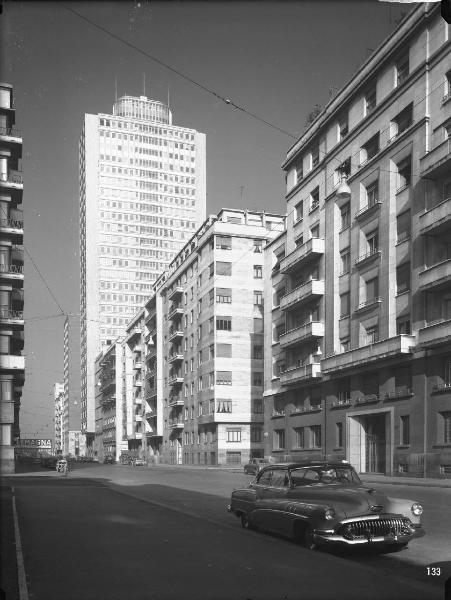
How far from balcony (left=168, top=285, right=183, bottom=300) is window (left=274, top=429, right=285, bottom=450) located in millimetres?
35193

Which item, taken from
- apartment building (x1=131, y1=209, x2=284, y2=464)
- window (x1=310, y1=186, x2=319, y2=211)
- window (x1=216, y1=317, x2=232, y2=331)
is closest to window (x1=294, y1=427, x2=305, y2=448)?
window (x1=310, y1=186, x2=319, y2=211)

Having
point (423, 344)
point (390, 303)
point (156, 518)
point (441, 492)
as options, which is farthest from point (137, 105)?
point (390, 303)

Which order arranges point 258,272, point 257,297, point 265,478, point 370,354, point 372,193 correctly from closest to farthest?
point 265,478 < point 370,354 < point 372,193 < point 257,297 < point 258,272

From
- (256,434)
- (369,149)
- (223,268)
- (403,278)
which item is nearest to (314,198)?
(369,149)

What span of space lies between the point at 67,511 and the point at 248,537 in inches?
281

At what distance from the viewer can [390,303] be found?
38.1 m

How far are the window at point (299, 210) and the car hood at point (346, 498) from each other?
4176cm

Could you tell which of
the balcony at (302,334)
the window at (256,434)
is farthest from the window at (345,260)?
the window at (256,434)

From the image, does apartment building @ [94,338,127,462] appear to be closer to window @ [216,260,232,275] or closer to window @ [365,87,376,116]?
window @ [216,260,232,275]

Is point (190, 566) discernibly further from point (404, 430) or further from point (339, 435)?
point (339, 435)

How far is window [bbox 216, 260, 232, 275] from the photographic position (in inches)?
2936

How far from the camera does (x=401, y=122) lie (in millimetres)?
38719

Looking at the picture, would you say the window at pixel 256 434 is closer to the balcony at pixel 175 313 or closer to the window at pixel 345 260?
the balcony at pixel 175 313

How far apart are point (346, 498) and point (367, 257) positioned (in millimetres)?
31535
